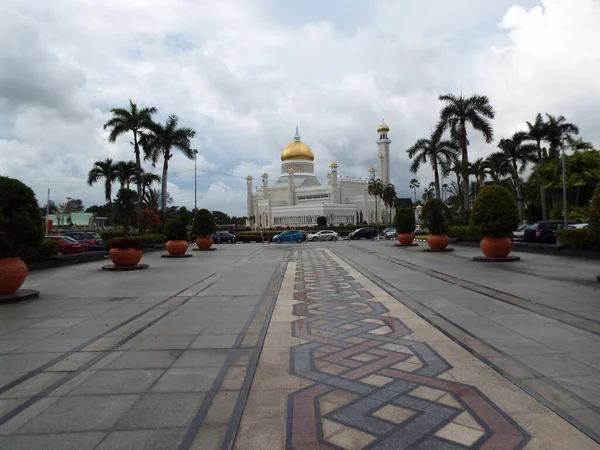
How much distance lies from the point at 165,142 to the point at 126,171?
12.0 ft

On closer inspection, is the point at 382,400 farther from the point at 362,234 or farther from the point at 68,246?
the point at 362,234

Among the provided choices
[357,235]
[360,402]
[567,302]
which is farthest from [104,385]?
[357,235]

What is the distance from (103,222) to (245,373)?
106816 millimetres

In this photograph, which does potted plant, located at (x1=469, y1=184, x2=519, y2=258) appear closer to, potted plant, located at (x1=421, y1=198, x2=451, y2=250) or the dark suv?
potted plant, located at (x1=421, y1=198, x2=451, y2=250)

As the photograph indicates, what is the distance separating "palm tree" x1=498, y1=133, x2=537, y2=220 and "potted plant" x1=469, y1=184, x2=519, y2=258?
85.8 ft

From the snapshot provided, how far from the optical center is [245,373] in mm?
4137

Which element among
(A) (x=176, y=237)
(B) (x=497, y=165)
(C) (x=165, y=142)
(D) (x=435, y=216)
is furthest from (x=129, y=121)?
(B) (x=497, y=165)

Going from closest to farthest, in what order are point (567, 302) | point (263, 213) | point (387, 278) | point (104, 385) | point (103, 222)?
point (104, 385) → point (567, 302) → point (387, 278) → point (263, 213) → point (103, 222)

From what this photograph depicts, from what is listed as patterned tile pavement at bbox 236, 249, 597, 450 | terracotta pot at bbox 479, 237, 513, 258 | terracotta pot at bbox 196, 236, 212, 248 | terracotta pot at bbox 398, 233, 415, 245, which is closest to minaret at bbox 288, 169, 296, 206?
terracotta pot at bbox 196, 236, 212, 248

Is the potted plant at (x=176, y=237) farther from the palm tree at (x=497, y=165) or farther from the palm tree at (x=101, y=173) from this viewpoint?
the palm tree at (x=497, y=165)

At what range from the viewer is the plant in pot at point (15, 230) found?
321 inches

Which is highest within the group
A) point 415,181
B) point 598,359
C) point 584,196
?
point 415,181

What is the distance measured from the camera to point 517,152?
38.8 meters

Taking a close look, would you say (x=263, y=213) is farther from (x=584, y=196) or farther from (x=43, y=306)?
(x=43, y=306)
